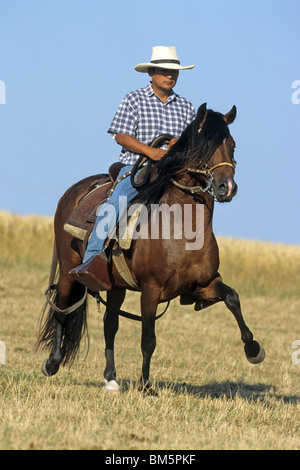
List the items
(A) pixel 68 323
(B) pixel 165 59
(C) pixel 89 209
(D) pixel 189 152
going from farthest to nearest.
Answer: (A) pixel 68 323, (C) pixel 89 209, (B) pixel 165 59, (D) pixel 189 152

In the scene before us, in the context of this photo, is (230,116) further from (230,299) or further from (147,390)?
(147,390)

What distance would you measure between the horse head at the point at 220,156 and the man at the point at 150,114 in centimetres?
75

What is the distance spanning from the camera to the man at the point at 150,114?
25.1ft

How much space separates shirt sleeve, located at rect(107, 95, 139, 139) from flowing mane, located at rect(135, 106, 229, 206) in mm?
624

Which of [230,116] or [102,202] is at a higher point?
[230,116]

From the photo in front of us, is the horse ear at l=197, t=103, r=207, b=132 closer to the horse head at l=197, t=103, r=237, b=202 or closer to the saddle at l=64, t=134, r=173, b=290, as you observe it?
the horse head at l=197, t=103, r=237, b=202

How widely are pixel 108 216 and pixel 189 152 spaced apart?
1.10m

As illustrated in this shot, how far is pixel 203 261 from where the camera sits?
7.20 meters

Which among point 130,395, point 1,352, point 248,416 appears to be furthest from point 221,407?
point 1,352

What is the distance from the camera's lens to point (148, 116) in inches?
306

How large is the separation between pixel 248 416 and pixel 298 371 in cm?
550

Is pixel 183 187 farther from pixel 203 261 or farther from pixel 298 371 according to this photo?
pixel 298 371

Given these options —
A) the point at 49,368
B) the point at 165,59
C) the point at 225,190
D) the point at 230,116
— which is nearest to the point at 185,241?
the point at 225,190

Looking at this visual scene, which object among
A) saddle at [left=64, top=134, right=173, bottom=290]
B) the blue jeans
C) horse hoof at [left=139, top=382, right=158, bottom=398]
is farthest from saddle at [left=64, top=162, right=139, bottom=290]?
horse hoof at [left=139, top=382, right=158, bottom=398]
